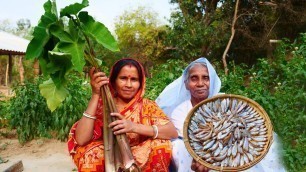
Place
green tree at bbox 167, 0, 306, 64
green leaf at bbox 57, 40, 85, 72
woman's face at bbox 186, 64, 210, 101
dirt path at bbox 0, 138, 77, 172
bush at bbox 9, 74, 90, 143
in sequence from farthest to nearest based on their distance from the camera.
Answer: green tree at bbox 167, 0, 306, 64, bush at bbox 9, 74, 90, 143, dirt path at bbox 0, 138, 77, 172, woman's face at bbox 186, 64, 210, 101, green leaf at bbox 57, 40, 85, 72

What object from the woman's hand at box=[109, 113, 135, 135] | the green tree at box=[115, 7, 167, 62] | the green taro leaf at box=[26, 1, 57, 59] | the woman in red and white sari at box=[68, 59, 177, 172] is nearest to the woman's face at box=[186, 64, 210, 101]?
the woman in red and white sari at box=[68, 59, 177, 172]

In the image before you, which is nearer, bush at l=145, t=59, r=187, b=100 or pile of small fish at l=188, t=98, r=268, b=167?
pile of small fish at l=188, t=98, r=268, b=167

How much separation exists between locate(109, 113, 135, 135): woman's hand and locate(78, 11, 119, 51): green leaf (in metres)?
0.41

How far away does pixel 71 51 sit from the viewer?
230 centimetres

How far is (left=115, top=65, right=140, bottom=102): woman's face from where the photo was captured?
268cm

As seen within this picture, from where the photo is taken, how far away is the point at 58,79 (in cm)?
242

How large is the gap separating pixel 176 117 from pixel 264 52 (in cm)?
1391

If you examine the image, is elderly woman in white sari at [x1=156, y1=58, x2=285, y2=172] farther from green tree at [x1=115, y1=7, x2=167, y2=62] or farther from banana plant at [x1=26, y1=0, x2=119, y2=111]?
green tree at [x1=115, y1=7, x2=167, y2=62]

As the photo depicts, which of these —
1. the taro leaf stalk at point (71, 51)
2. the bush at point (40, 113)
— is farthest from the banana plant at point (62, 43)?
the bush at point (40, 113)

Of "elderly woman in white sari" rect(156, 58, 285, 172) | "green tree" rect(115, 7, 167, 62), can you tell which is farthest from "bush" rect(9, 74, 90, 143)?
"green tree" rect(115, 7, 167, 62)

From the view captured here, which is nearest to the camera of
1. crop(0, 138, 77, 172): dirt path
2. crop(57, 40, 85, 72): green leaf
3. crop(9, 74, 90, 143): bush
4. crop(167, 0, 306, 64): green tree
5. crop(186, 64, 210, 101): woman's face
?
crop(57, 40, 85, 72): green leaf

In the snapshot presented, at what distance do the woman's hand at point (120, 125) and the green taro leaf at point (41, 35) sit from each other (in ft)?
1.86

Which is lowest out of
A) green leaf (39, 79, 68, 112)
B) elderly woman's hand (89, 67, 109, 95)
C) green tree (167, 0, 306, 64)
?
green leaf (39, 79, 68, 112)

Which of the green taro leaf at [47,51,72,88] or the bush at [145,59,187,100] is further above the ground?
the green taro leaf at [47,51,72,88]
